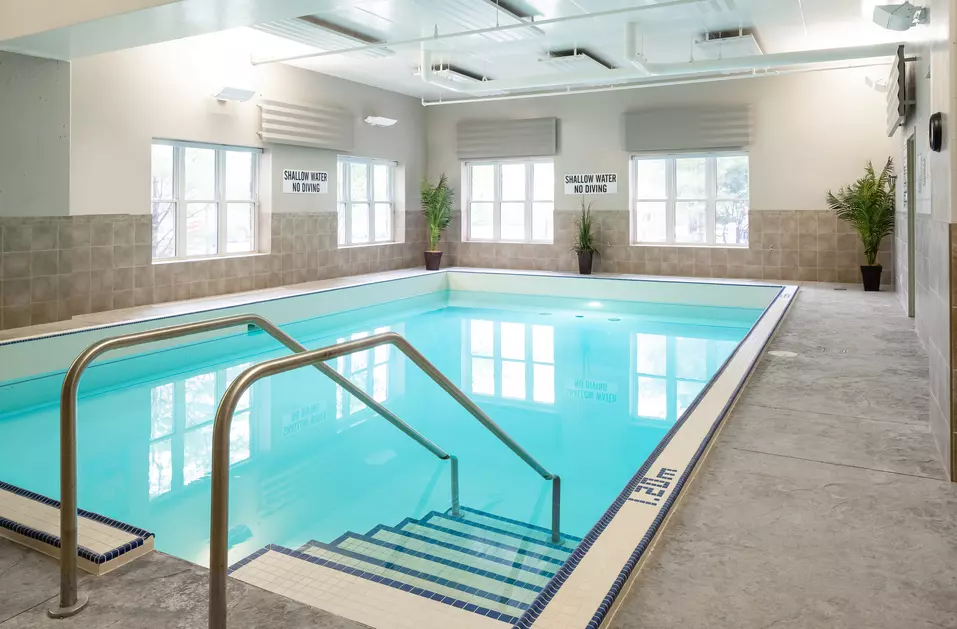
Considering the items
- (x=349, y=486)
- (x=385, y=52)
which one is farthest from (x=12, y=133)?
(x=349, y=486)

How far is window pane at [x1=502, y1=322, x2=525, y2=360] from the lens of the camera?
23.4 ft

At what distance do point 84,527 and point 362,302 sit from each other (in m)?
7.45

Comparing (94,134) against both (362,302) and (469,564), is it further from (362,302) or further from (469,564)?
(469,564)

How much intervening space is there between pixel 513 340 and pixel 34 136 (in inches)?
191

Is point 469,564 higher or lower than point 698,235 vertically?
lower

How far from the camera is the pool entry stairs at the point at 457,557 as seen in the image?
2.59 metres

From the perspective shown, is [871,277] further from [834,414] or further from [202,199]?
[202,199]

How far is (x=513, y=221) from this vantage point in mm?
12734

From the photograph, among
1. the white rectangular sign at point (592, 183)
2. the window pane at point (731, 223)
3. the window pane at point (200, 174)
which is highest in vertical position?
the white rectangular sign at point (592, 183)

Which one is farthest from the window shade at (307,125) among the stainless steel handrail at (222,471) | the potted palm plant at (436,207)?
the stainless steel handrail at (222,471)

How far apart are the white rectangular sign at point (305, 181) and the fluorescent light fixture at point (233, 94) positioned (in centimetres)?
133

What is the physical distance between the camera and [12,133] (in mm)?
6508

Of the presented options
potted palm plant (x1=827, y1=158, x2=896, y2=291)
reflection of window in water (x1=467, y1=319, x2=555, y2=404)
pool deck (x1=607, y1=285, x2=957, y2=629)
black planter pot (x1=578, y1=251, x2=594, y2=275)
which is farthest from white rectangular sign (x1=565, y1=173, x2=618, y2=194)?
pool deck (x1=607, y1=285, x2=957, y2=629)

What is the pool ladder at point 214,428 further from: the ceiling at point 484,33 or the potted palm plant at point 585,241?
the potted palm plant at point 585,241
